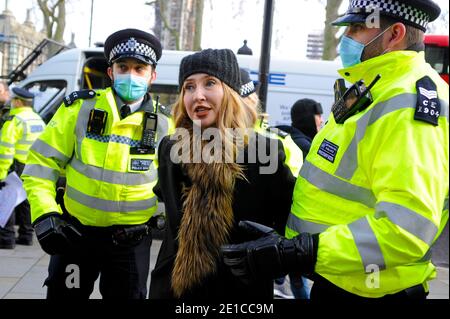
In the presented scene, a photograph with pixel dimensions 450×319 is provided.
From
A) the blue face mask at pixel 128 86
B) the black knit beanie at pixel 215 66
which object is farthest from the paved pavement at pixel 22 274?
the black knit beanie at pixel 215 66

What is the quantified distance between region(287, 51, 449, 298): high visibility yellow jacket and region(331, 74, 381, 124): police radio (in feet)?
0.07

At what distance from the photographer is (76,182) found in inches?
102

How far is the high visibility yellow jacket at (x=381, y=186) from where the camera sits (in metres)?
1.35

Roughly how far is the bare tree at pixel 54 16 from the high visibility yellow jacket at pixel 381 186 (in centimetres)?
462

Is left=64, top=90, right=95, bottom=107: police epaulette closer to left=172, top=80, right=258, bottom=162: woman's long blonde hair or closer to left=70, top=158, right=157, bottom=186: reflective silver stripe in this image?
left=70, top=158, right=157, bottom=186: reflective silver stripe

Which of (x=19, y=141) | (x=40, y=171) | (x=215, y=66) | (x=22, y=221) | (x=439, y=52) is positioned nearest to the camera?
(x=215, y=66)

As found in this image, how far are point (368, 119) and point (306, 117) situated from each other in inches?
120

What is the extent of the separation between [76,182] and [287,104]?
473cm

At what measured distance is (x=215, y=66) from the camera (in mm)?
1943

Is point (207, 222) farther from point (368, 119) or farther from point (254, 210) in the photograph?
point (368, 119)

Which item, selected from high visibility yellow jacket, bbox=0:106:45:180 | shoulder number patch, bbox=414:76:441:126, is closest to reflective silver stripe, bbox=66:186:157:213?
shoulder number patch, bbox=414:76:441:126

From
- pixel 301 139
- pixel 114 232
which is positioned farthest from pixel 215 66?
pixel 301 139
